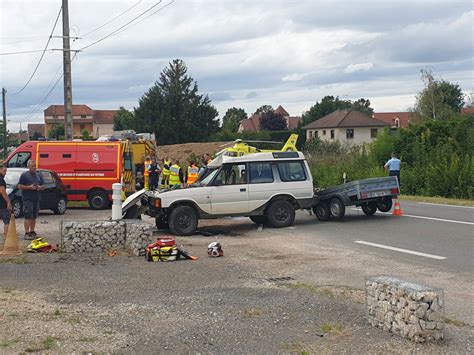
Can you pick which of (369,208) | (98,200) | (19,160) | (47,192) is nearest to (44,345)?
(369,208)

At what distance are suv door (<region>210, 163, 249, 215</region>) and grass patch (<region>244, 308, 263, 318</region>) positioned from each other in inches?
335

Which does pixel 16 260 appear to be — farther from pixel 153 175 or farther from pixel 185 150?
pixel 185 150

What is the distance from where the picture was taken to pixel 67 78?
2747cm

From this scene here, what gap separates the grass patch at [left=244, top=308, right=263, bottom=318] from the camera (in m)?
7.65

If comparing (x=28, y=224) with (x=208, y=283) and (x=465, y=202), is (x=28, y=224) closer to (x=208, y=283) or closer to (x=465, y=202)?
(x=208, y=283)

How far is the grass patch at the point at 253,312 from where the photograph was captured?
765 centimetres

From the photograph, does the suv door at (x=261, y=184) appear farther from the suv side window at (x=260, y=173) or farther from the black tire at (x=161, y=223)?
the black tire at (x=161, y=223)

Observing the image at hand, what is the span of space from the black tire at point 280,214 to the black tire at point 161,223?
8.75ft

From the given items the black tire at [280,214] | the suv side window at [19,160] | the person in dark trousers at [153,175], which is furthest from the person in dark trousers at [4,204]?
the person in dark trousers at [153,175]

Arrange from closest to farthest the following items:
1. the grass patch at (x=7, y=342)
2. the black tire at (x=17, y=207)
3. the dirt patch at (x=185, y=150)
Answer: the grass patch at (x=7, y=342), the black tire at (x=17, y=207), the dirt patch at (x=185, y=150)

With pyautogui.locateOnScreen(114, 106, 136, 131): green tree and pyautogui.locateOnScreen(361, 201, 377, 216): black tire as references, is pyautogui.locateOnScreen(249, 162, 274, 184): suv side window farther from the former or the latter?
pyautogui.locateOnScreen(114, 106, 136, 131): green tree

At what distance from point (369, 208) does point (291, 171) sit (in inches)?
132

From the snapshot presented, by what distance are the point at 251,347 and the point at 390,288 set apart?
1.63 meters

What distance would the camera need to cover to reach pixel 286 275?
1048 centimetres
